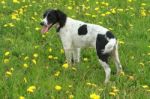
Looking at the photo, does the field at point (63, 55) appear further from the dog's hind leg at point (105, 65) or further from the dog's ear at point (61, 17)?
the dog's ear at point (61, 17)

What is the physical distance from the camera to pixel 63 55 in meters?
7.59

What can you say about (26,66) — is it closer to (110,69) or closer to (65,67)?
(65,67)

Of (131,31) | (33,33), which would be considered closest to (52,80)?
(33,33)

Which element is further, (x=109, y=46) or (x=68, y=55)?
(x=68, y=55)

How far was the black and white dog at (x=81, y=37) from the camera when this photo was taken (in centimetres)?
658

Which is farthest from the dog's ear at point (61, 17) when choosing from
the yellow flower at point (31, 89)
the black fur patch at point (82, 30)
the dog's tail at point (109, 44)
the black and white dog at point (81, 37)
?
the yellow flower at point (31, 89)

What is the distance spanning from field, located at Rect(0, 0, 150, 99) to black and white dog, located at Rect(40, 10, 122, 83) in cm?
23

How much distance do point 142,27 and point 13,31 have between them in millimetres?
2619

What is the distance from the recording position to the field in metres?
6.03

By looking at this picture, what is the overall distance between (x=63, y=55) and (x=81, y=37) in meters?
0.70

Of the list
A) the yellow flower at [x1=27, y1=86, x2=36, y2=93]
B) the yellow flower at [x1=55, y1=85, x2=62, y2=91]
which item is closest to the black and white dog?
the yellow flower at [x1=55, y1=85, x2=62, y2=91]

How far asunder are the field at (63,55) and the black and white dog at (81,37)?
0.74 feet

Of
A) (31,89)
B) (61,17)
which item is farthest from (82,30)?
(31,89)

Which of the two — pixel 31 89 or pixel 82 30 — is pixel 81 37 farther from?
pixel 31 89
